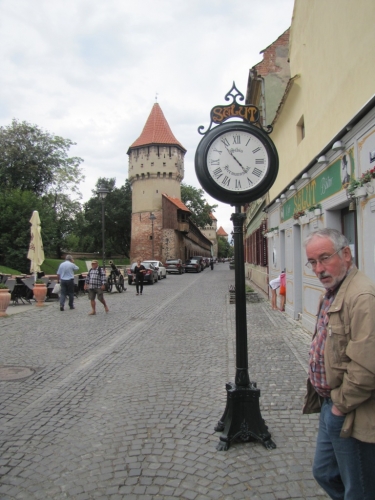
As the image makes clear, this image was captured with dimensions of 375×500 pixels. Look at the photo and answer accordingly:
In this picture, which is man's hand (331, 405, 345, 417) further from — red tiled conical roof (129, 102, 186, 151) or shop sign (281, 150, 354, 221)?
red tiled conical roof (129, 102, 186, 151)

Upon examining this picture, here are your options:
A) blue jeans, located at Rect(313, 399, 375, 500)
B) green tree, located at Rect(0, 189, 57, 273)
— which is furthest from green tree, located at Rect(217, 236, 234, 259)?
blue jeans, located at Rect(313, 399, 375, 500)

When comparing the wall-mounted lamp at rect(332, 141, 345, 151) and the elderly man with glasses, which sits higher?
the wall-mounted lamp at rect(332, 141, 345, 151)

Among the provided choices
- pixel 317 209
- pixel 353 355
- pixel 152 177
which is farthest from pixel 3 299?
pixel 152 177

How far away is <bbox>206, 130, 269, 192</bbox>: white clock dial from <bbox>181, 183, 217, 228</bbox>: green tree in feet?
226

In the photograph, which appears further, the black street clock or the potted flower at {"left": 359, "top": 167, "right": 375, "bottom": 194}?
the potted flower at {"left": 359, "top": 167, "right": 375, "bottom": 194}

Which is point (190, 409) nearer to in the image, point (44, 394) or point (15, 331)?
point (44, 394)

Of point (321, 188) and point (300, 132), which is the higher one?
point (300, 132)

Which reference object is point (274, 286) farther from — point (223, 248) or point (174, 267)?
point (223, 248)

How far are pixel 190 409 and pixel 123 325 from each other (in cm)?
622

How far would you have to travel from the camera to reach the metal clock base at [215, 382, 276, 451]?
371 centimetres

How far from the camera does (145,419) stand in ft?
14.4

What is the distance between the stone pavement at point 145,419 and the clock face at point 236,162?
2260 millimetres

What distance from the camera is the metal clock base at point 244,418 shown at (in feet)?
12.2

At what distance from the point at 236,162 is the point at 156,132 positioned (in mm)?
58157
